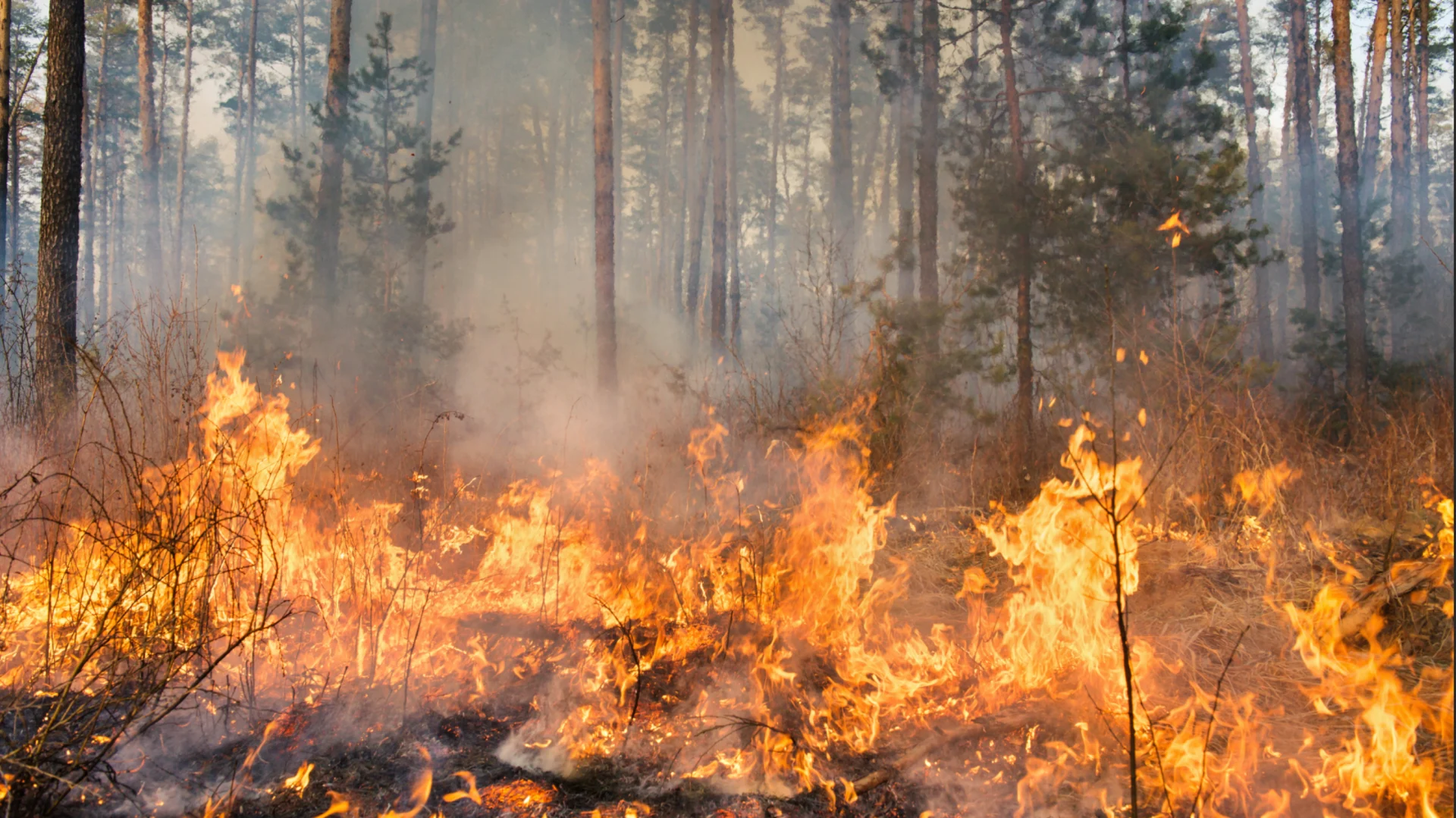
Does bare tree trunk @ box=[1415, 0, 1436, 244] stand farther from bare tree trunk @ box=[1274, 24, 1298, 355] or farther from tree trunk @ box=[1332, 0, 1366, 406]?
tree trunk @ box=[1332, 0, 1366, 406]

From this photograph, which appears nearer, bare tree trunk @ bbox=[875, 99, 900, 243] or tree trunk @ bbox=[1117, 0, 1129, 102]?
tree trunk @ bbox=[1117, 0, 1129, 102]

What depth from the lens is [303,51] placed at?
1045 inches

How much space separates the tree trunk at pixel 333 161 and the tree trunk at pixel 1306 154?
18293 mm

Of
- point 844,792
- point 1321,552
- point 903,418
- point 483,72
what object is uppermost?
point 483,72

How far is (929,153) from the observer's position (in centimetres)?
1072

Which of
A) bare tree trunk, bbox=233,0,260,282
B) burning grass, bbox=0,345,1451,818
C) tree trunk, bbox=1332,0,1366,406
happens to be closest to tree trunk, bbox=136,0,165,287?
bare tree trunk, bbox=233,0,260,282

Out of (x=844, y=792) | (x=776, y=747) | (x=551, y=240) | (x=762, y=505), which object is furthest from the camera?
(x=551, y=240)

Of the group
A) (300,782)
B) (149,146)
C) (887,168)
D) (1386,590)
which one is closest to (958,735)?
(1386,590)

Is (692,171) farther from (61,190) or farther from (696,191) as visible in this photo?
(61,190)

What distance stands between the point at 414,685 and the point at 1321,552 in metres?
4.89

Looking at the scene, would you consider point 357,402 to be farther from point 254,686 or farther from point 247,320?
point 254,686

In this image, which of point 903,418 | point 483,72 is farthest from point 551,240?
point 903,418

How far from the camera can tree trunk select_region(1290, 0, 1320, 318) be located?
1590 cm

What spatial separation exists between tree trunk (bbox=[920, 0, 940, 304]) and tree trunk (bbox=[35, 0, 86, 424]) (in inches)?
370
